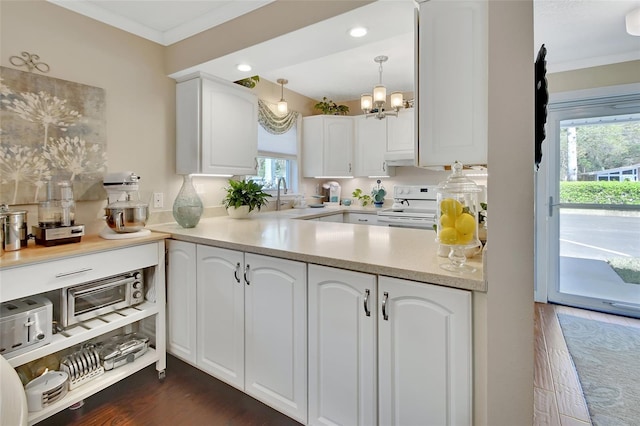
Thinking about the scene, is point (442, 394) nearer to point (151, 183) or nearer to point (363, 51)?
point (151, 183)

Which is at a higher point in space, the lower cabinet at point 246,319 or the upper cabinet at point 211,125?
the upper cabinet at point 211,125

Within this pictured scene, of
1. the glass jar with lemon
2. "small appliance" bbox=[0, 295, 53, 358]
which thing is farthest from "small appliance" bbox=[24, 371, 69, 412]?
the glass jar with lemon

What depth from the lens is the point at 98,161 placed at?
2143 millimetres

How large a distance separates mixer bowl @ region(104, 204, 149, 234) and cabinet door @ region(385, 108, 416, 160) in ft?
9.73

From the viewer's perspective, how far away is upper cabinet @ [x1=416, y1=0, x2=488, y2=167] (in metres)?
1.36

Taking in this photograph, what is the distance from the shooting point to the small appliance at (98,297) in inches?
66.6

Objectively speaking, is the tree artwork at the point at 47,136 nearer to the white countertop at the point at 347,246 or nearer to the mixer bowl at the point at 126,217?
the mixer bowl at the point at 126,217

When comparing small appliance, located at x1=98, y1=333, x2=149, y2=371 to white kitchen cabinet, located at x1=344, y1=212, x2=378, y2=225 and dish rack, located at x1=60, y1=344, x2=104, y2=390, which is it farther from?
white kitchen cabinet, located at x1=344, y1=212, x2=378, y2=225

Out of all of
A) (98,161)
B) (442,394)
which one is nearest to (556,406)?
(442,394)

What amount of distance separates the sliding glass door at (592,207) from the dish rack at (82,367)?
13.1 feet

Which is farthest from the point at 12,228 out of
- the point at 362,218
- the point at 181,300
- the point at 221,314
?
the point at 362,218

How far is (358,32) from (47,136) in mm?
1973

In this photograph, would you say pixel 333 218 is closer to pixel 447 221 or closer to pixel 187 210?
pixel 187 210

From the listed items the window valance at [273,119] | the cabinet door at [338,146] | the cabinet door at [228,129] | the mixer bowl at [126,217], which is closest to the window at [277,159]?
the window valance at [273,119]
